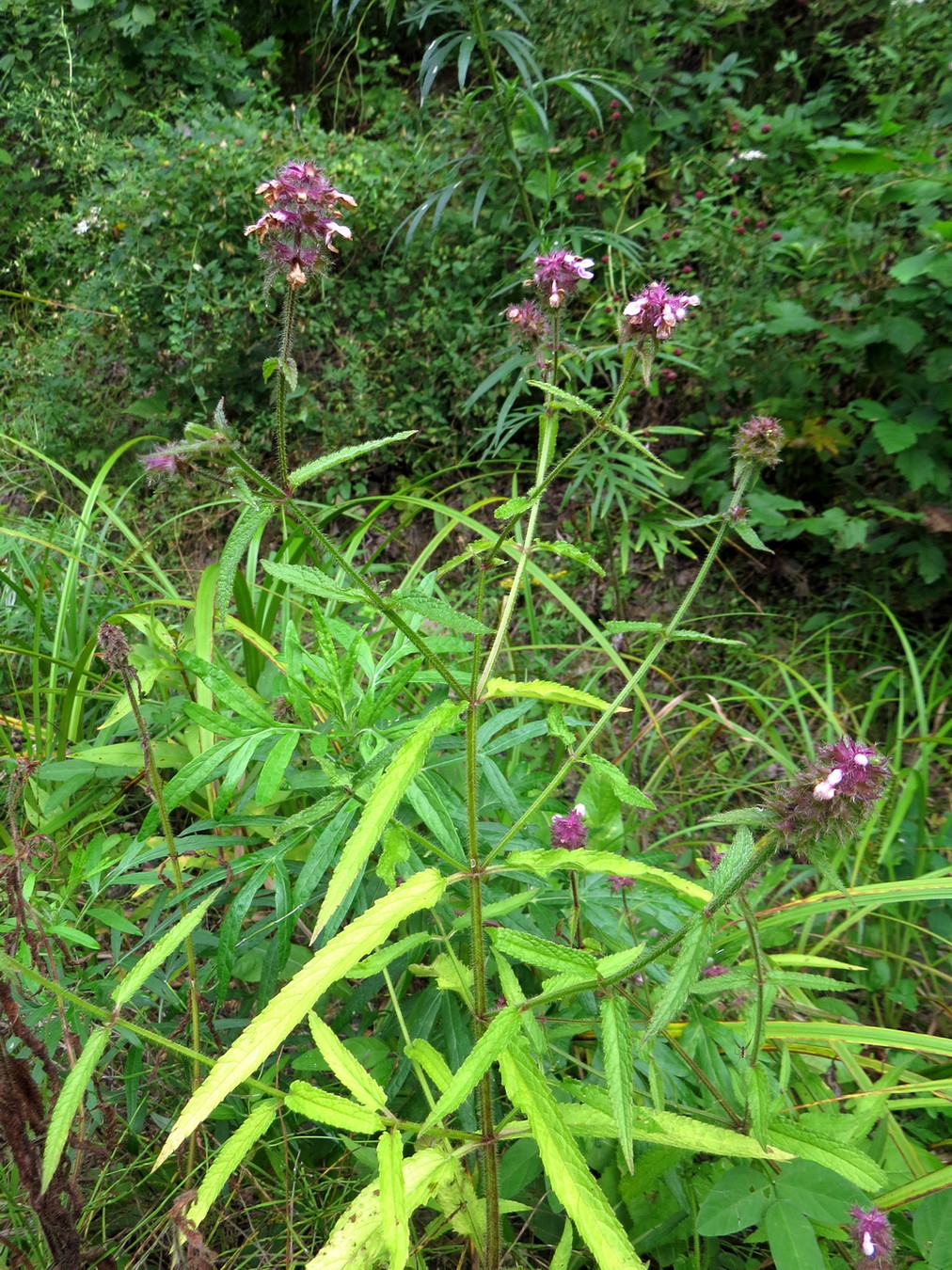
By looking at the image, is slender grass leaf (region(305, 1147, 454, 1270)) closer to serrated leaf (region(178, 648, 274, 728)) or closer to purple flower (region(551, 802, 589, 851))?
purple flower (region(551, 802, 589, 851))

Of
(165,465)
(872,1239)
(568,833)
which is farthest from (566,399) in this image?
(872,1239)

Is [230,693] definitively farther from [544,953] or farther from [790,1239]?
[790,1239]

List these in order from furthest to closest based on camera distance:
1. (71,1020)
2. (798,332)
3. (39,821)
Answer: (798,332) < (39,821) < (71,1020)

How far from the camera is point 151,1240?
1.18 m

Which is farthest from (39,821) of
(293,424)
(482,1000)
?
(293,424)

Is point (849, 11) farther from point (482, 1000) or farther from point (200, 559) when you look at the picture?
point (482, 1000)

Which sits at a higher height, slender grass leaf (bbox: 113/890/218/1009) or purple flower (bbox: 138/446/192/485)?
purple flower (bbox: 138/446/192/485)

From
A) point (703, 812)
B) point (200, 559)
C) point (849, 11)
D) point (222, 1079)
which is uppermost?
point (849, 11)

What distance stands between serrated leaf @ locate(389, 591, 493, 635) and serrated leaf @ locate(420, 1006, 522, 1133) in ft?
1.30

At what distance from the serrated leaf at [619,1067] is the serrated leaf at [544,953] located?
0.04m

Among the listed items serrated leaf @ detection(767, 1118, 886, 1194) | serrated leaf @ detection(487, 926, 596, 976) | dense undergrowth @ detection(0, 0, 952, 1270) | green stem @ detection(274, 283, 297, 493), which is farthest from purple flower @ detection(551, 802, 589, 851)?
green stem @ detection(274, 283, 297, 493)

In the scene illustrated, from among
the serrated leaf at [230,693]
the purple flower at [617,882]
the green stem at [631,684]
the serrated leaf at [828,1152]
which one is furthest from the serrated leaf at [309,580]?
the serrated leaf at [828,1152]

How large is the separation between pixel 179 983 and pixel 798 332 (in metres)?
2.99

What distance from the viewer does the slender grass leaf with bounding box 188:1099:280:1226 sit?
0.78m
